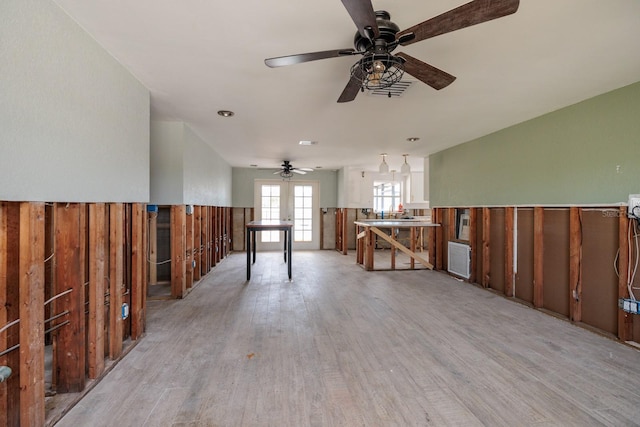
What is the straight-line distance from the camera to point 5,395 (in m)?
1.39

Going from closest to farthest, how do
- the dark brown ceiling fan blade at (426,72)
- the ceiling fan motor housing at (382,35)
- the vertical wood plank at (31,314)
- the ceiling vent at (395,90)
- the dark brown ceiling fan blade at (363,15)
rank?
1. the dark brown ceiling fan blade at (363,15)
2. the vertical wood plank at (31,314)
3. the ceiling fan motor housing at (382,35)
4. the dark brown ceiling fan blade at (426,72)
5. the ceiling vent at (395,90)

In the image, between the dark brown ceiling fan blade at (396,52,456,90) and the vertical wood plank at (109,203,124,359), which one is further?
the vertical wood plank at (109,203,124,359)

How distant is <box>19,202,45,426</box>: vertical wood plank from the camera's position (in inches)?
55.6

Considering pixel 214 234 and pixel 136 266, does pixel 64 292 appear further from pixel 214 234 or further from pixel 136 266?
pixel 214 234

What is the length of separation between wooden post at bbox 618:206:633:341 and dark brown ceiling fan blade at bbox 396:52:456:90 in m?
2.24

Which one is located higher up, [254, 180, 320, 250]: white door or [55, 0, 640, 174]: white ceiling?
[55, 0, 640, 174]: white ceiling

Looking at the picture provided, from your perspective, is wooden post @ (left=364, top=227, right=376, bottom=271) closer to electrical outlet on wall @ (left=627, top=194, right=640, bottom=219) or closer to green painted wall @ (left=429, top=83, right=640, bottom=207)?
green painted wall @ (left=429, top=83, right=640, bottom=207)

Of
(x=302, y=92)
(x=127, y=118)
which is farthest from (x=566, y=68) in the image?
(x=127, y=118)

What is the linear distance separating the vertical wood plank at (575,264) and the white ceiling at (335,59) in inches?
49.4

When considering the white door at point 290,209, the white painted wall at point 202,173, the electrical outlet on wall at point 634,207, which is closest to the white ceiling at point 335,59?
the white painted wall at point 202,173

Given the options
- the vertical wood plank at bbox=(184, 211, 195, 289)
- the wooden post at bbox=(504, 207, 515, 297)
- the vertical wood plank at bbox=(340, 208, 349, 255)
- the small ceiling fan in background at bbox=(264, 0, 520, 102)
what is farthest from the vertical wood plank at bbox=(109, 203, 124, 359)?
the vertical wood plank at bbox=(340, 208, 349, 255)

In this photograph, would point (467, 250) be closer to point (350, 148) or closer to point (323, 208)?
point (350, 148)

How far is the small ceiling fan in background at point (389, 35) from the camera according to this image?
1.34 metres

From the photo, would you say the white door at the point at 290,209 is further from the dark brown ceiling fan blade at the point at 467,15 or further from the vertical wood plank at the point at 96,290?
the dark brown ceiling fan blade at the point at 467,15
